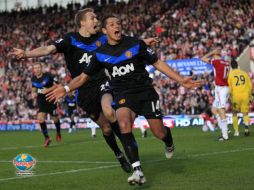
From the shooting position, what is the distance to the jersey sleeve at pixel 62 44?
1121 centimetres

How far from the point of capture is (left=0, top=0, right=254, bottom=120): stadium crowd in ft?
110

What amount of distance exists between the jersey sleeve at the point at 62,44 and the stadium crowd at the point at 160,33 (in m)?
20.4

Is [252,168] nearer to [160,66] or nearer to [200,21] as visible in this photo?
[160,66]

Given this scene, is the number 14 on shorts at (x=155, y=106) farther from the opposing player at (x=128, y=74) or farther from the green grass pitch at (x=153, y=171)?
the green grass pitch at (x=153, y=171)

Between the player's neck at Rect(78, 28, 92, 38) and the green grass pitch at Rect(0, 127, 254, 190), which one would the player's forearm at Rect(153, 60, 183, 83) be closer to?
the green grass pitch at Rect(0, 127, 254, 190)

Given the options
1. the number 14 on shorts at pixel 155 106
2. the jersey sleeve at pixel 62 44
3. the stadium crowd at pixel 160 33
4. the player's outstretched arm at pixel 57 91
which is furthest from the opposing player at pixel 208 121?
the player's outstretched arm at pixel 57 91

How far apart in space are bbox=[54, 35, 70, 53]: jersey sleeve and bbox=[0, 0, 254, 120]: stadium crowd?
20409 millimetres

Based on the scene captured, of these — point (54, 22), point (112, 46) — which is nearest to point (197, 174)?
point (112, 46)

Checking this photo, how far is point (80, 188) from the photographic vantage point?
905 cm

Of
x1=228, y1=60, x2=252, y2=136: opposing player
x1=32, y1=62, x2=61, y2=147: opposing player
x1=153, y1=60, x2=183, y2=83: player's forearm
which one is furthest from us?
x1=228, y1=60, x2=252, y2=136: opposing player

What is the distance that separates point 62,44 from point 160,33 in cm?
2801

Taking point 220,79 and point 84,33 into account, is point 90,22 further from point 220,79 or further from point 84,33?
point 220,79

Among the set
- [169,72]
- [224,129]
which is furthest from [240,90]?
[169,72]

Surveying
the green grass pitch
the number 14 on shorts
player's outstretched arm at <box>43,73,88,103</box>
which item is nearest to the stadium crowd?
the green grass pitch
